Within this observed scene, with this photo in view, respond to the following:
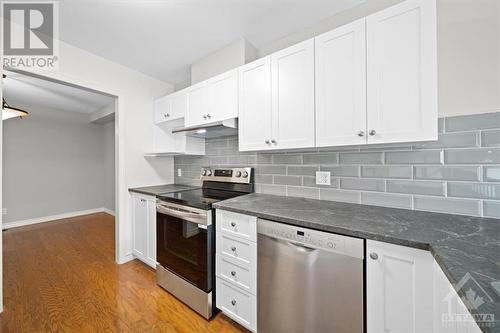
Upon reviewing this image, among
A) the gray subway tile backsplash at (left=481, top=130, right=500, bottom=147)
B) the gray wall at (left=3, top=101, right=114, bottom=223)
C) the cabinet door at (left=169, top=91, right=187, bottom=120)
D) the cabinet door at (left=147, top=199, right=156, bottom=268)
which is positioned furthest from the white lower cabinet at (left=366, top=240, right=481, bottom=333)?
the gray wall at (left=3, top=101, right=114, bottom=223)

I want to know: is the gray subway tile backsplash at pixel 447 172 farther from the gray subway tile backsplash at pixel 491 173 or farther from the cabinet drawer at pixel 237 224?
the cabinet drawer at pixel 237 224

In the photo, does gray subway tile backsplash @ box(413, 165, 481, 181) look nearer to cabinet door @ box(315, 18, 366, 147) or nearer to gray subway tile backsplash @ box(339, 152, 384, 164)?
gray subway tile backsplash @ box(339, 152, 384, 164)

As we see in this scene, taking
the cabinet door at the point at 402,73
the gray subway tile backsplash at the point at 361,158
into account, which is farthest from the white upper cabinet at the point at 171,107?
the cabinet door at the point at 402,73

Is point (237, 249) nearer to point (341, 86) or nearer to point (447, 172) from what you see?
point (341, 86)

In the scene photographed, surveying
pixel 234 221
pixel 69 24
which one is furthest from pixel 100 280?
pixel 69 24

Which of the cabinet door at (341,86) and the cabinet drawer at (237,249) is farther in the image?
the cabinet drawer at (237,249)

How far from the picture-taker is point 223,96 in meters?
1.86

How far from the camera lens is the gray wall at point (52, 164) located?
379 centimetres

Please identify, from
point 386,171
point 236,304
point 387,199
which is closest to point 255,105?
point 386,171

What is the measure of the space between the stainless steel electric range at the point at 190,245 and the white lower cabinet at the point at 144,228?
0.25m

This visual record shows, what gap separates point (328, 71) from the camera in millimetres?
1309

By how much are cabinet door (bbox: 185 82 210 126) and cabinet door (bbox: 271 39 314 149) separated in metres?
0.80

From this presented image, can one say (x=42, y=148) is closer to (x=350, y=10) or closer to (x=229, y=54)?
(x=229, y=54)

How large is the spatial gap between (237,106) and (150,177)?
1.80m
